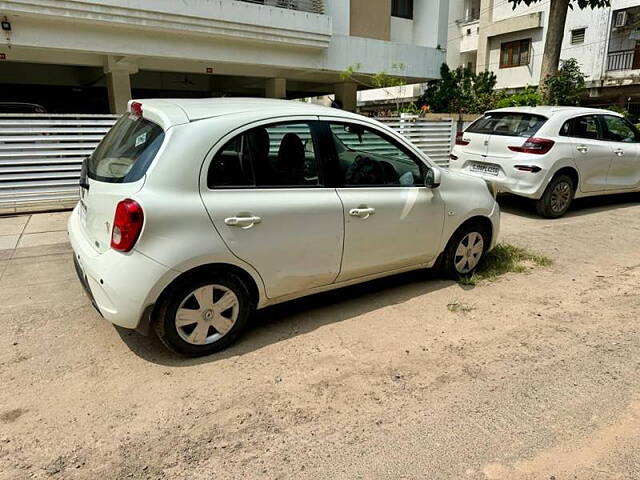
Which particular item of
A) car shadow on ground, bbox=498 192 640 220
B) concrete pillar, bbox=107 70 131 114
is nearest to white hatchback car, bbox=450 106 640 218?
car shadow on ground, bbox=498 192 640 220

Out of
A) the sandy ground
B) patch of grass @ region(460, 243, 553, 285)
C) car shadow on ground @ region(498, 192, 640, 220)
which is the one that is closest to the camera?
the sandy ground

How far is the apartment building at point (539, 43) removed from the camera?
25109mm

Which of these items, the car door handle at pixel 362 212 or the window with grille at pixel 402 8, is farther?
A: the window with grille at pixel 402 8

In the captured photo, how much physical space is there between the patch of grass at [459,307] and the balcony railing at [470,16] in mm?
35970

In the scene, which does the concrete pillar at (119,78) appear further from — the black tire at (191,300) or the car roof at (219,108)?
the black tire at (191,300)

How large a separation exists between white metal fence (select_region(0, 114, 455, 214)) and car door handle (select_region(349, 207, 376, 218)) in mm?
5643

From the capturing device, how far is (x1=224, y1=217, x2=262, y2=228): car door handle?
3.13 meters

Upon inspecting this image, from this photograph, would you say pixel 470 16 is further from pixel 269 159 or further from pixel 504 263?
pixel 269 159

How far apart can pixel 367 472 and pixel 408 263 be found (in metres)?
2.23

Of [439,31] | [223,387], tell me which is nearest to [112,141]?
[223,387]

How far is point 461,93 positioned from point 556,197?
885 cm

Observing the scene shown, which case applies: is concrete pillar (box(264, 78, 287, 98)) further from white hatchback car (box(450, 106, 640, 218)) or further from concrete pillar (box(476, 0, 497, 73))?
concrete pillar (box(476, 0, 497, 73))

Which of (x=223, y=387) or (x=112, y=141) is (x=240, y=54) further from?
(x=223, y=387)

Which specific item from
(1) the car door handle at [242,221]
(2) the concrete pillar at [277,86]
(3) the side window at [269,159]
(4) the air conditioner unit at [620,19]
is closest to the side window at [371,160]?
(3) the side window at [269,159]
